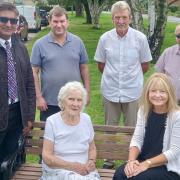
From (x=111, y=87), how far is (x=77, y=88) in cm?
140

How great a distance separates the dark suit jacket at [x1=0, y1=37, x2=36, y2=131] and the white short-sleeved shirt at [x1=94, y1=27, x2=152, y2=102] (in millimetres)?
1259

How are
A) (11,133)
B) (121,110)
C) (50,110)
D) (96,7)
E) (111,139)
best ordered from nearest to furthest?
(11,133), (111,139), (50,110), (121,110), (96,7)

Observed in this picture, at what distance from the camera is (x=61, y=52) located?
221 inches

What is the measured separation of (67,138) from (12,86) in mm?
729

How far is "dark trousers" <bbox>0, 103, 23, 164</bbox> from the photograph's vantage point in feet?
16.1

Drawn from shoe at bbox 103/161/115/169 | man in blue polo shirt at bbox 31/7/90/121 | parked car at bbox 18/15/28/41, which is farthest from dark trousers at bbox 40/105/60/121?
parked car at bbox 18/15/28/41

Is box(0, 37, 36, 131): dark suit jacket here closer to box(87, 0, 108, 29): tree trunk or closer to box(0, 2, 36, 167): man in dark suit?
box(0, 2, 36, 167): man in dark suit

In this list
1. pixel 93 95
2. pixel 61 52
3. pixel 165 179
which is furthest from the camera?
pixel 93 95

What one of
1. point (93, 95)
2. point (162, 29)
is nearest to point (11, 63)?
point (93, 95)

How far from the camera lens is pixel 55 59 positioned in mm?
5605

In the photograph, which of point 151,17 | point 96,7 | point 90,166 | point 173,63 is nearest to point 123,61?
point 173,63

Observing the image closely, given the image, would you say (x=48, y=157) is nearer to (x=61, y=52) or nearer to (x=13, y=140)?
(x=13, y=140)

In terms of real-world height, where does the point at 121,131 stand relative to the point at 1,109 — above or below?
below

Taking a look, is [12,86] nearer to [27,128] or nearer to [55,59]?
[27,128]
